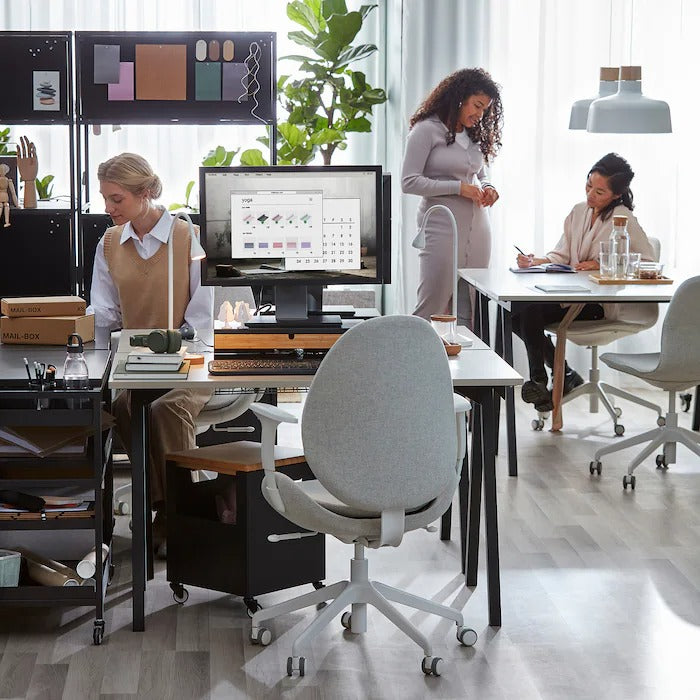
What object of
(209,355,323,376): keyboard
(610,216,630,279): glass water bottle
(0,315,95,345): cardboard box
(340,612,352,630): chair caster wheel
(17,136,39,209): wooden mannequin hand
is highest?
(17,136,39,209): wooden mannequin hand

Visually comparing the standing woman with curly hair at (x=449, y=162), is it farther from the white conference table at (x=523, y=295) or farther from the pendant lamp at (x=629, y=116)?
the pendant lamp at (x=629, y=116)

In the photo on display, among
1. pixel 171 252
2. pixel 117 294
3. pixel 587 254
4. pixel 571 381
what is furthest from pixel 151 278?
pixel 571 381

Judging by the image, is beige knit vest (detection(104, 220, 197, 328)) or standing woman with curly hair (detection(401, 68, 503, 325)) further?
standing woman with curly hair (detection(401, 68, 503, 325))

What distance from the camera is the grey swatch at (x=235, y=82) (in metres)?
4.84

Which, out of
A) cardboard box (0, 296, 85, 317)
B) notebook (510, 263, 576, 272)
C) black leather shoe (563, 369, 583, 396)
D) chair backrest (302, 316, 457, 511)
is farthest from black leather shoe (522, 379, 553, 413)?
chair backrest (302, 316, 457, 511)

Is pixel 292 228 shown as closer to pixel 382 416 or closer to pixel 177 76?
pixel 382 416

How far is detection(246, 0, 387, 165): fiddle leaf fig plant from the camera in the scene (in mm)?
5875

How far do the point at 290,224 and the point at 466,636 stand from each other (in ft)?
4.01

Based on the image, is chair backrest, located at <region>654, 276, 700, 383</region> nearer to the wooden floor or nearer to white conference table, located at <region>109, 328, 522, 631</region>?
the wooden floor

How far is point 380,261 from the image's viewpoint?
11.0 feet

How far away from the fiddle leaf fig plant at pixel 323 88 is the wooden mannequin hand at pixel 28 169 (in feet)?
3.95

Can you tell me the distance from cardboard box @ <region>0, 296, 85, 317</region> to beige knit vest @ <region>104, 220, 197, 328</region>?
14.6 inches

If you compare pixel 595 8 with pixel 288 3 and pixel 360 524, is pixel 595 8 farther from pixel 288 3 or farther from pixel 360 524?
pixel 360 524

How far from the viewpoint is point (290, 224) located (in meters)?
3.33
